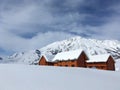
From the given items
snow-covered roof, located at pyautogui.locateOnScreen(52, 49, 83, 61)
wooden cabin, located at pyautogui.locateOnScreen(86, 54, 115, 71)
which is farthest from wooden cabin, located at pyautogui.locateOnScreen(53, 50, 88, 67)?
wooden cabin, located at pyautogui.locateOnScreen(86, 54, 115, 71)

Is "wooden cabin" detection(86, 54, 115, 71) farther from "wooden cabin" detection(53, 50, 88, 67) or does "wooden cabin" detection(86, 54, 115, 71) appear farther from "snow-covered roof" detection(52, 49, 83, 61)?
"snow-covered roof" detection(52, 49, 83, 61)

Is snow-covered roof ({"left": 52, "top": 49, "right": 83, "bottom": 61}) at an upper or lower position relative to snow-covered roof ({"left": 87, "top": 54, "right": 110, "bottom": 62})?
upper

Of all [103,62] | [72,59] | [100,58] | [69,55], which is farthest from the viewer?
[69,55]

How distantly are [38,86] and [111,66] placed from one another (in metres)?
50.9

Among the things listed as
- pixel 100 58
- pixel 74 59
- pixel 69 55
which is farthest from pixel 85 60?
pixel 69 55

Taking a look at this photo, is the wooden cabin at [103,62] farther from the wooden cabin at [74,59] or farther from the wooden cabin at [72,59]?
the wooden cabin at [72,59]

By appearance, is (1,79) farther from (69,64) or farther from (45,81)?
(69,64)

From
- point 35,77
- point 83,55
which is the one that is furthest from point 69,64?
point 35,77

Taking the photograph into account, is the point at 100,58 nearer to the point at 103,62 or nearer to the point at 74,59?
the point at 103,62

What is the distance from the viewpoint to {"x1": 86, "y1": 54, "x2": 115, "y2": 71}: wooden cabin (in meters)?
62.4

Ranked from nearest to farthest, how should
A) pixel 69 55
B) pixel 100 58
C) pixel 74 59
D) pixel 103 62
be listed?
pixel 103 62 < pixel 100 58 < pixel 74 59 < pixel 69 55

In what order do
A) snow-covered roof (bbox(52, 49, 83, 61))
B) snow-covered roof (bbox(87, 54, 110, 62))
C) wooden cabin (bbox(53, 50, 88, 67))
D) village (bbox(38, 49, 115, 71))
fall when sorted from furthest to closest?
snow-covered roof (bbox(52, 49, 83, 61)) < wooden cabin (bbox(53, 50, 88, 67)) < snow-covered roof (bbox(87, 54, 110, 62)) < village (bbox(38, 49, 115, 71))

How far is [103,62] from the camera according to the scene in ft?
207

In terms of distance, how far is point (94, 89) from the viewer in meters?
15.7
